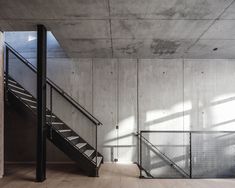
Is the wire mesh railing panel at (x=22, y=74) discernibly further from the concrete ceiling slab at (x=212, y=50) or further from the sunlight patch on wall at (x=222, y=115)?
the sunlight patch on wall at (x=222, y=115)

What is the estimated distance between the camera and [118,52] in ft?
24.3

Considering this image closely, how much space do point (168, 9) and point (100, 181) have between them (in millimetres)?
3508

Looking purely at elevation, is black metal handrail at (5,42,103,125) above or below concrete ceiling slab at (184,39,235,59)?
below

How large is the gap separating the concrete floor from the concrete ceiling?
3021mm

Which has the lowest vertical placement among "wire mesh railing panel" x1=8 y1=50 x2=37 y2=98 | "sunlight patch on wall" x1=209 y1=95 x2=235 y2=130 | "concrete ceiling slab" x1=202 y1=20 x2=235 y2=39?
"sunlight patch on wall" x1=209 y1=95 x2=235 y2=130

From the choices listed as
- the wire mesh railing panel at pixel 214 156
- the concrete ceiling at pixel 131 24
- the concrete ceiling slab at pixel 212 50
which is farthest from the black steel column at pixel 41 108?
the wire mesh railing panel at pixel 214 156

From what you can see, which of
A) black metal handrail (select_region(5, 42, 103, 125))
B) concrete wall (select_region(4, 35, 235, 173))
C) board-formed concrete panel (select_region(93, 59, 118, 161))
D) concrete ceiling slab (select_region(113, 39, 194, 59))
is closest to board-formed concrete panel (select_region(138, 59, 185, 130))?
concrete wall (select_region(4, 35, 235, 173))

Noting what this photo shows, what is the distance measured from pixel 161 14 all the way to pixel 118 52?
8.63 feet

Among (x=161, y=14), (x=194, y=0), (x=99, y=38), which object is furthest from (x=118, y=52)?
(x=194, y=0)

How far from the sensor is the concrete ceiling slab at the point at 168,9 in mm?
4402

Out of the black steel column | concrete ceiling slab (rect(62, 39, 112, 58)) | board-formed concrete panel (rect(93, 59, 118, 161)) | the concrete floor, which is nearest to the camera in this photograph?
the concrete floor

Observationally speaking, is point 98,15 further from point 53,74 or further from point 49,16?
point 53,74

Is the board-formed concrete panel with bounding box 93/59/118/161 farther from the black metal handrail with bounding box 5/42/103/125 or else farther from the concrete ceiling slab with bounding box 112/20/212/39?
the concrete ceiling slab with bounding box 112/20/212/39

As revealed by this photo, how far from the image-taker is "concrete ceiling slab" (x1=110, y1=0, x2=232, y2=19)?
14.4ft
